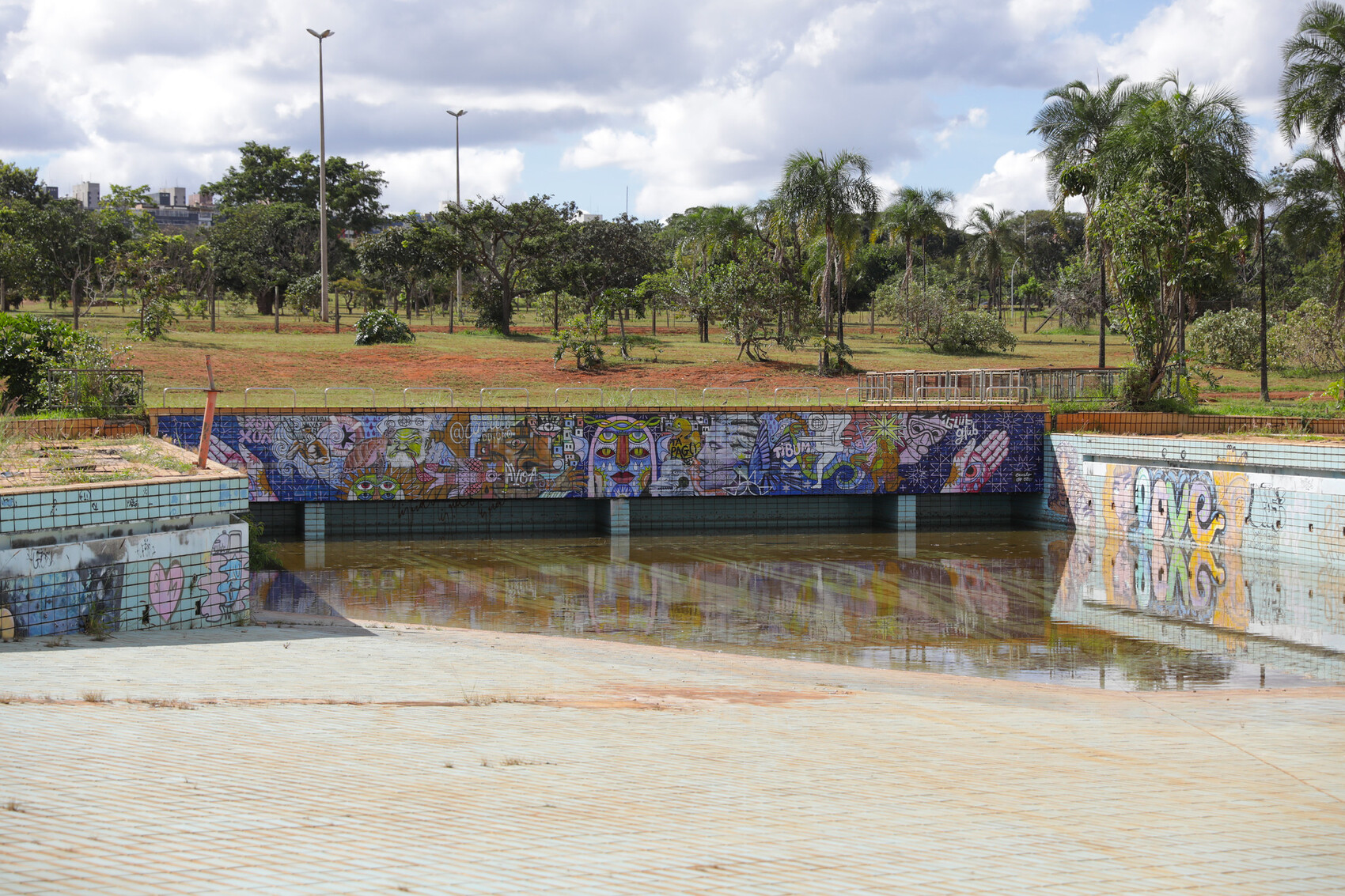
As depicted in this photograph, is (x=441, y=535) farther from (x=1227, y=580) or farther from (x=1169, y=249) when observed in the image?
(x=1169, y=249)

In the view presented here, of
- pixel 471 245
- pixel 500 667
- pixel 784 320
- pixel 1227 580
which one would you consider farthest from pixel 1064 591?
pixel 471 245

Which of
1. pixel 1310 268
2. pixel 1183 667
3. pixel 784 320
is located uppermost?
pixel 1310 268

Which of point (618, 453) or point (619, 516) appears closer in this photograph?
point (618, 453)

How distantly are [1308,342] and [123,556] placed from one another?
1802 inches

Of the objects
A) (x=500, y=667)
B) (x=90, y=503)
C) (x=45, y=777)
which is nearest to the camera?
(x=45, y=777)

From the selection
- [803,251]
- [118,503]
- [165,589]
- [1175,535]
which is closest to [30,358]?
[118,503]

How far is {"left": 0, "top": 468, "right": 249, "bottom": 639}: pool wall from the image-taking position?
13.3m

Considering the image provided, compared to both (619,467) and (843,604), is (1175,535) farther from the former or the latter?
(619,467)

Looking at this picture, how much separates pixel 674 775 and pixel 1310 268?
62.6m

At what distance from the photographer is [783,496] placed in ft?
100

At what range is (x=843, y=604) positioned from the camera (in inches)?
793

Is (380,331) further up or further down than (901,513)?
further up

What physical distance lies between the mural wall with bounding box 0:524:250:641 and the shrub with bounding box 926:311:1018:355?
44.9 metres

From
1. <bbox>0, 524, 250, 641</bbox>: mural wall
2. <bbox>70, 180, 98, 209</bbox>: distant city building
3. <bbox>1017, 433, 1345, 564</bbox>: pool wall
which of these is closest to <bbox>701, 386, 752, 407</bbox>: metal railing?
<bbox>1017, 433, 1345, 564</bbox>: pool wall
